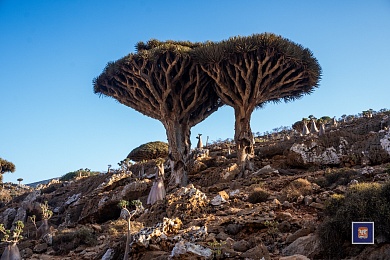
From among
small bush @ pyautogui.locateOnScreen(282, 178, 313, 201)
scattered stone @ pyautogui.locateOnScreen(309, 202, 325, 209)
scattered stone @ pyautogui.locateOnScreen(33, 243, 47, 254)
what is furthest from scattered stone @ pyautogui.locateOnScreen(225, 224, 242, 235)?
scattered stone @ pyautogui.locateOnScreen(33, 243, 47, 254)

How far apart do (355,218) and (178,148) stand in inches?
489

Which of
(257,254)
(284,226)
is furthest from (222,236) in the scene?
(257,254)

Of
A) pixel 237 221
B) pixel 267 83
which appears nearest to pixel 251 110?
Answer: pixel 267 83

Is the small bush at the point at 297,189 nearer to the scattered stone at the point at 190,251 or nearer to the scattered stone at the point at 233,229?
the scattered stone at the point at 233,229

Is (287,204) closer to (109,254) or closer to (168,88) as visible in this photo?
(109,254)

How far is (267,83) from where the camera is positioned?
17594 mm

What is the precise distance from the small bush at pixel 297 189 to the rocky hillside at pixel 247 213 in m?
0.03

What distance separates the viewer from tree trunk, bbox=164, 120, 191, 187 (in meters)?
17.9

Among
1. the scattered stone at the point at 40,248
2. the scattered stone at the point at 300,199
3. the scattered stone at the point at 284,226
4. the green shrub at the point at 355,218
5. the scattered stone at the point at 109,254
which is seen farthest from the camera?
the scattered stone at the point at 40,248

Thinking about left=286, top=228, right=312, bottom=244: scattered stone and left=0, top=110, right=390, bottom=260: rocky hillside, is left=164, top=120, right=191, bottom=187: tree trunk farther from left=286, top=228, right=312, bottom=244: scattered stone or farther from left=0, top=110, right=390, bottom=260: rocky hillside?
left=286, top=228, right=312, bottom=244: scattered stone

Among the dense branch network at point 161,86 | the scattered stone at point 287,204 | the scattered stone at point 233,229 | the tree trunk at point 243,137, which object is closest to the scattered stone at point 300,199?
the scattered stone at point 287,204

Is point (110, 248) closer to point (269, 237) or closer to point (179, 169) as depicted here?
point (269, 237)

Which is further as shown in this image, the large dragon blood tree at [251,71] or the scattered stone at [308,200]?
the large dragon blood tree at [251,71]

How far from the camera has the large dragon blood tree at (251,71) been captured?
55.2ft
